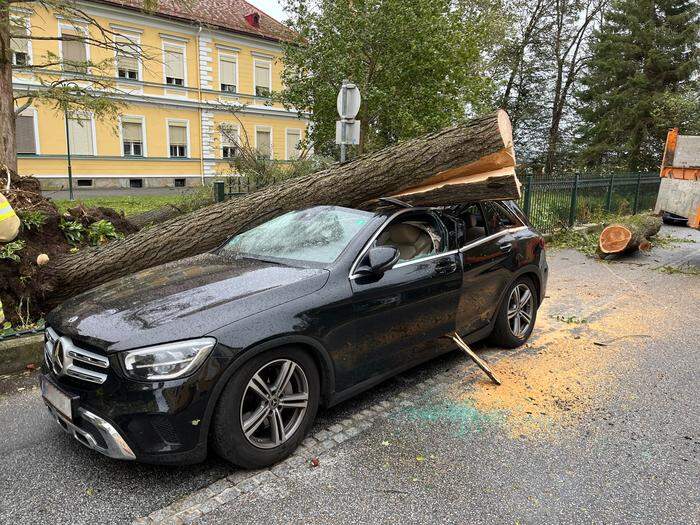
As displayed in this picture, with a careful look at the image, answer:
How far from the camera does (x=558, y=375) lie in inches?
171

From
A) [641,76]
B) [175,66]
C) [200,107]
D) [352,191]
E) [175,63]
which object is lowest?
[352,191]

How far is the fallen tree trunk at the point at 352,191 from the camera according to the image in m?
4.58

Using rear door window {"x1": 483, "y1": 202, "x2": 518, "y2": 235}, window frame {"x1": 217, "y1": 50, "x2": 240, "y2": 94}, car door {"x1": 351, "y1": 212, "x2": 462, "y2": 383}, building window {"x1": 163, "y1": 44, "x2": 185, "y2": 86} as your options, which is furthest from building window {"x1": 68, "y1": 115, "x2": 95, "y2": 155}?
car door {"x1": 351, "y1": 212, "x2": 462, "y2": 383}

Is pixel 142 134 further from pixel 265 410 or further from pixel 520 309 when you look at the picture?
pixel 265 410

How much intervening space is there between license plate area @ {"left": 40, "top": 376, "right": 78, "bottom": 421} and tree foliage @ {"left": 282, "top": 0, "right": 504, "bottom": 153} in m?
12.4

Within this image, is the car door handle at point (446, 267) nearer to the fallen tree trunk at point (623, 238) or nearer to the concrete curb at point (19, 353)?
the concrete curb at point (19, 353)

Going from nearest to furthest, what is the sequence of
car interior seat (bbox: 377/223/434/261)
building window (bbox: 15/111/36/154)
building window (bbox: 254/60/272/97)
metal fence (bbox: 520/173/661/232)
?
car interior seat (bbox: 377/223/434/261), metal fence (bbox: 520/173/661/232), building window (bbox: 15/111/36/154), building window (bbox: 254/60/272/97)

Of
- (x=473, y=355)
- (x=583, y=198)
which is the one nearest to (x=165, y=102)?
(x=583, y=198)

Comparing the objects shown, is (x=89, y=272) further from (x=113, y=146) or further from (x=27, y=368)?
(x=113, y=146)

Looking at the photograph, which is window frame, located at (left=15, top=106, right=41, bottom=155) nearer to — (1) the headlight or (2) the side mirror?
(2) the side mirror

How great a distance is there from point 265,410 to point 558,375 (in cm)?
270

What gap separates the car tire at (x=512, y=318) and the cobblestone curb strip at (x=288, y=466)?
0.75 metres

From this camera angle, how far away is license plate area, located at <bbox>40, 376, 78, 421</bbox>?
8.76 feet

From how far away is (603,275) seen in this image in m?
8.70
